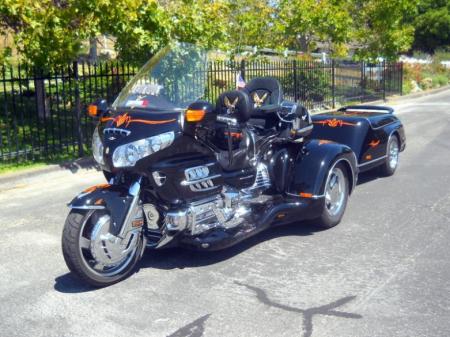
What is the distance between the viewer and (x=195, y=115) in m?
4.78

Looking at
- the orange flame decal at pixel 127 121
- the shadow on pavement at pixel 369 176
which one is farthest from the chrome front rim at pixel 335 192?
the orange flame decal at pixel 127 121

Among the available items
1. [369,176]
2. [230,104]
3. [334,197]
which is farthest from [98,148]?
[369,176]

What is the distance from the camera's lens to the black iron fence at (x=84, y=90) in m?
10.9

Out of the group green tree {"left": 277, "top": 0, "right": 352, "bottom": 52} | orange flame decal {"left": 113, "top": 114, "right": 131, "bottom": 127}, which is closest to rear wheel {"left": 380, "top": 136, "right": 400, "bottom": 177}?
orange flame decal {"left": 113, "top": 114, "right": 131, "bottom": 127}

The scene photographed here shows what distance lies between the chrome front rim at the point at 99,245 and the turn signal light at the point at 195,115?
39.0 inches

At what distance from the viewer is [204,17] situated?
1243cm

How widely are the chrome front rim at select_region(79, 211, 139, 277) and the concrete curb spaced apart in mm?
4963

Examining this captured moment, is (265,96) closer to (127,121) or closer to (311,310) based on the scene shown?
(127,121)

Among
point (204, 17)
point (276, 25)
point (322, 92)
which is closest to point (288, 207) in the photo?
point (204, 17)

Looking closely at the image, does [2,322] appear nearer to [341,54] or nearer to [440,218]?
[440,218]

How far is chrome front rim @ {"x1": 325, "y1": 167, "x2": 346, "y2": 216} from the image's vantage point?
6.56 meters

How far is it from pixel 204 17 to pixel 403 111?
10.2m

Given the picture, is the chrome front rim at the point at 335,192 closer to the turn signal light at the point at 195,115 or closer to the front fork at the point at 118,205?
the turn signal light at the point at 195,115

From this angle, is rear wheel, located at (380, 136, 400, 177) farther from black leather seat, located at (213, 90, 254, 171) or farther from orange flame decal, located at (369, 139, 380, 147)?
black leather seat, located at (213, 90, 254, 171)
